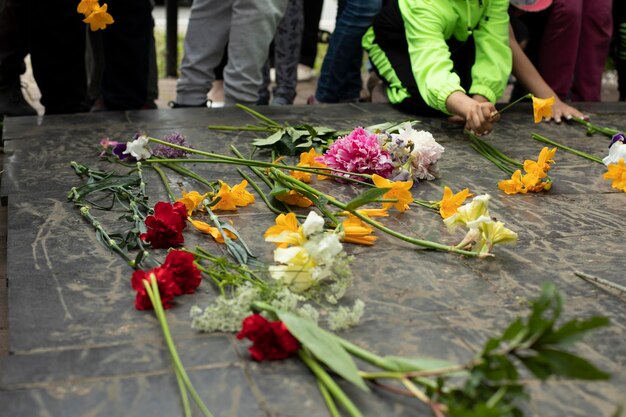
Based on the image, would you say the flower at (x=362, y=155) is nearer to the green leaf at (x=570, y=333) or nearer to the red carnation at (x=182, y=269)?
the red carnation at (x=182, y=269)

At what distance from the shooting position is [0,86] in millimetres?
3844

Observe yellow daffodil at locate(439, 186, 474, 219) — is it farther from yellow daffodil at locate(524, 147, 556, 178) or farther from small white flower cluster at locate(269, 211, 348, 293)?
small white flower cluster at locate(269, 211, 348, 293)

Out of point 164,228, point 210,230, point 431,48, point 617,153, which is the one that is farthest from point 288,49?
point 164,228

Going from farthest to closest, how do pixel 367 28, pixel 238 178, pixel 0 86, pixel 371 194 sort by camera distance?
pixel 367 28
pixel 0 86
pixel 238 178
pixel 371 194

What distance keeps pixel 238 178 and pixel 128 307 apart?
1004mm

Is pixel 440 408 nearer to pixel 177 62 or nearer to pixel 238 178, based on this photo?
pixel 238 178

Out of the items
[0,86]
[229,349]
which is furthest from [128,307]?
[0,86]

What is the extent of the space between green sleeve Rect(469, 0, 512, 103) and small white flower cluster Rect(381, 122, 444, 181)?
1083 mm

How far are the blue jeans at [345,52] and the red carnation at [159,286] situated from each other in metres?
2.70

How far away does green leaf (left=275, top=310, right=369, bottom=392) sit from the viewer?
4.63ft

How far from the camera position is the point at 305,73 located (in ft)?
19.9

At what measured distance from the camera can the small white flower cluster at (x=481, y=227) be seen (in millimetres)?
1947

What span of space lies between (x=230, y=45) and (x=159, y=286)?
2.30m

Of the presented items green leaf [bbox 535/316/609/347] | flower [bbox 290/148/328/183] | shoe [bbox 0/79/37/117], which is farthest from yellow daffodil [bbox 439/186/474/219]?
shoe [bbox 0/79/37/117]
